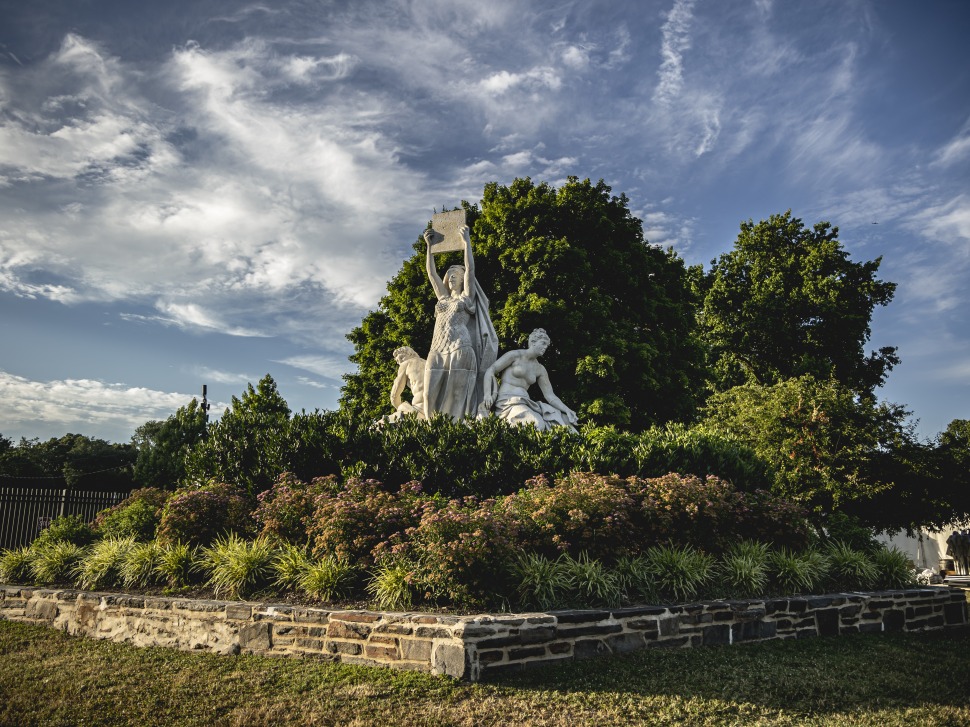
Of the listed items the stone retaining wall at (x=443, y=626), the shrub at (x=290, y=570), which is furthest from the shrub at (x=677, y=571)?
the shrub at (x=290, y=570)

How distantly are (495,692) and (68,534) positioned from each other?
771 cm

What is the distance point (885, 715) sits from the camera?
14.9ft

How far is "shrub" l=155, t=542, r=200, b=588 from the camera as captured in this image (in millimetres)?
7035

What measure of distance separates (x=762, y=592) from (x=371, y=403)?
1493 centimetres

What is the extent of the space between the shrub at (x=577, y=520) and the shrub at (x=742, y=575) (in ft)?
3.40

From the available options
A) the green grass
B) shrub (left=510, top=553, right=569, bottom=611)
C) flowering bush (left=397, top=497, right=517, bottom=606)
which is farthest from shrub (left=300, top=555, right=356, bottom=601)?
shrub (left=510, top=553, right=569, bottom=611)

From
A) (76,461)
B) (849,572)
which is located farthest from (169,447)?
(76,461)

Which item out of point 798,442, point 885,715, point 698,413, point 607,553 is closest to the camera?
point 885,715

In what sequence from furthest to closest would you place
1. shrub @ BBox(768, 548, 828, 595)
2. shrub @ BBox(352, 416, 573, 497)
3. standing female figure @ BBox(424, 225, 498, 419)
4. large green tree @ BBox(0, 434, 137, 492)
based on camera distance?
large green tree @ BBox(0, 434, 137, 492) < standing female figure @ BBox(424, 225, 498, 419) < shrub @ BBox(352, 416, 573, 497) < shrub @ BBox(768, 548, 828, 595)

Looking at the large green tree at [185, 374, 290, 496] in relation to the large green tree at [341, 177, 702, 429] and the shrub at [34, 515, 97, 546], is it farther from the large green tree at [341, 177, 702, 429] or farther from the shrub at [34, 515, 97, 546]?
the large green tree at [341, 177, 702, 429]

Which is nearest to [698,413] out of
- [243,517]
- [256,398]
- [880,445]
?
[880,445]

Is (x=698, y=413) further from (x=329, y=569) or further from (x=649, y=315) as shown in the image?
(x=329, y=569)

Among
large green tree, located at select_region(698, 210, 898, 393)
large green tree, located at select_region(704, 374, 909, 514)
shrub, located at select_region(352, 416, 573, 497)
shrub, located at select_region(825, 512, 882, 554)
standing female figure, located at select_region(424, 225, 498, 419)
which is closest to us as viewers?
shrub, located at select_region(352, 416, 573, 497)

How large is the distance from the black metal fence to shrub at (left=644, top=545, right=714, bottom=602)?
1172 cm
